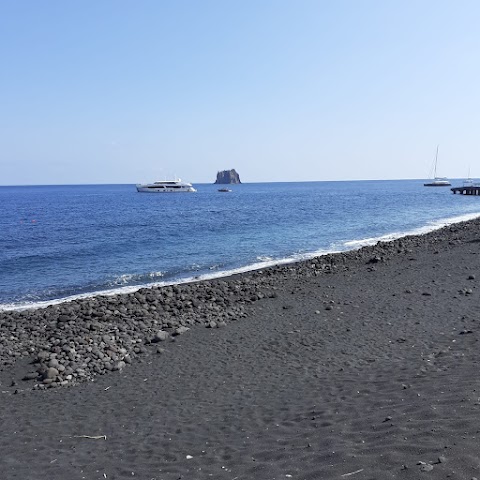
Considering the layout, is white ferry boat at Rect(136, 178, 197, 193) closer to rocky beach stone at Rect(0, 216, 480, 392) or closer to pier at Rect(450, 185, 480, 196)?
pier at Rect(450, 185, 480, 196)

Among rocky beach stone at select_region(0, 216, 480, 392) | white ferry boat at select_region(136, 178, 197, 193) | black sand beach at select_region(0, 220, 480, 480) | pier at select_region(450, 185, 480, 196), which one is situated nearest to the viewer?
black sand beach at select_region(0, 220, 480, 480)

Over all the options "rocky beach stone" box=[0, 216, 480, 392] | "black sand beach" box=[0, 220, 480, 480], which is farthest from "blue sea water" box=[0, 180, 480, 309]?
"black sand beach" box=[0, 220, 480, 480]

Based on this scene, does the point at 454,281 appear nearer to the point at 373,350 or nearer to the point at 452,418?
the point at 373,350

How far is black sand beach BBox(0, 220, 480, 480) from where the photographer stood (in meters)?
5.87

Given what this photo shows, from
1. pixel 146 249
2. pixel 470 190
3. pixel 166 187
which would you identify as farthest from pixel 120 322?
pixel 166 187

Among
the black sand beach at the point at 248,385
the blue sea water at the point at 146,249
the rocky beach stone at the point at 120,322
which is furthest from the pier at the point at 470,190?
the black sand beach at the point at 248,385

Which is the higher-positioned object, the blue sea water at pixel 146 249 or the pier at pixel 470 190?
the pier at pixel 470 190

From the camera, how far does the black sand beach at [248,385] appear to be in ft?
19.2

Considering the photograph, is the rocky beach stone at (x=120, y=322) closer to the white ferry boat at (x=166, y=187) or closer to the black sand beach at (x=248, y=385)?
the black sand beach at (x=248, y=385)

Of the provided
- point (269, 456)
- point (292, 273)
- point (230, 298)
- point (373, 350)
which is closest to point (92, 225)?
point (292, 273)

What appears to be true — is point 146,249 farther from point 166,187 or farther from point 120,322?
point 166,187

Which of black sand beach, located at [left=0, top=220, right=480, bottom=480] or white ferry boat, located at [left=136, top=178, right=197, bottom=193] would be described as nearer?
black sand beach, located at [left=0, top=220, right=480, bottom=480]

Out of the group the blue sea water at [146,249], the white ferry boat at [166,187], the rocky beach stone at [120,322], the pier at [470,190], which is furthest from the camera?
the white ferry boat at [166,187]

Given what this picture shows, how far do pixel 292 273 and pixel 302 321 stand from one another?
7.52m
